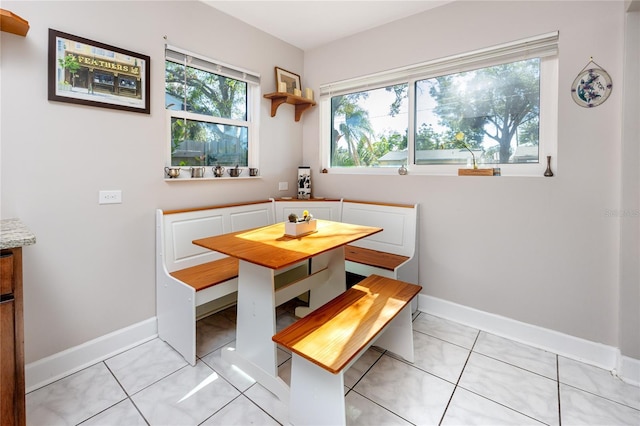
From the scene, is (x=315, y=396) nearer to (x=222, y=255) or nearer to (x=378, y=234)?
(x=222, y=255)

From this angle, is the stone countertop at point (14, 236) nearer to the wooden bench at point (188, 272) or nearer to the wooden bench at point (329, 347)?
the wooden bench at point (188, 272)

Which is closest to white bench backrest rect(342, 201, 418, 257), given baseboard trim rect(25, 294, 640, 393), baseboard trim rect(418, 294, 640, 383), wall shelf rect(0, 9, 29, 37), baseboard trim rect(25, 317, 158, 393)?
baseboard trim rect(418, 294, 640, 383)

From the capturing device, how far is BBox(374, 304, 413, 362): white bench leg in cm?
210

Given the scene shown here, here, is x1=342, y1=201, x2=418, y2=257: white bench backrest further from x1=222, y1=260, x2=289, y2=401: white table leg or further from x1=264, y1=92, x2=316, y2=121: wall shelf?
x1=222, y1=260, x2=289, y2=401: white table leg

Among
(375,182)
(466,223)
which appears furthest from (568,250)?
(375,182)

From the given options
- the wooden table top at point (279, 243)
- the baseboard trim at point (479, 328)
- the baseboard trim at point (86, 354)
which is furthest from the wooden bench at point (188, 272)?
the wooden table top at point (279, 243)

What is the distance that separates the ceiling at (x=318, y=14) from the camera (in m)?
2.66

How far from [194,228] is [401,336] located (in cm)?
178

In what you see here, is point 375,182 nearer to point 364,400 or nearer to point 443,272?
point 443,272

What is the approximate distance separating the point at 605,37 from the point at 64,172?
141 inches

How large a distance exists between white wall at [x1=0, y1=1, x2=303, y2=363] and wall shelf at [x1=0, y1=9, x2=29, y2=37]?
62 millimetres

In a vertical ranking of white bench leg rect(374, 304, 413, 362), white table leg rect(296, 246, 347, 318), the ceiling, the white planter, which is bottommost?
white bench leg rect(374, 304, 413, 362)

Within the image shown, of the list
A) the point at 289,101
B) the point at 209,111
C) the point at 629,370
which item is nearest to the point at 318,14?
the point at 289,101

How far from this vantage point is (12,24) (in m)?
1.64
